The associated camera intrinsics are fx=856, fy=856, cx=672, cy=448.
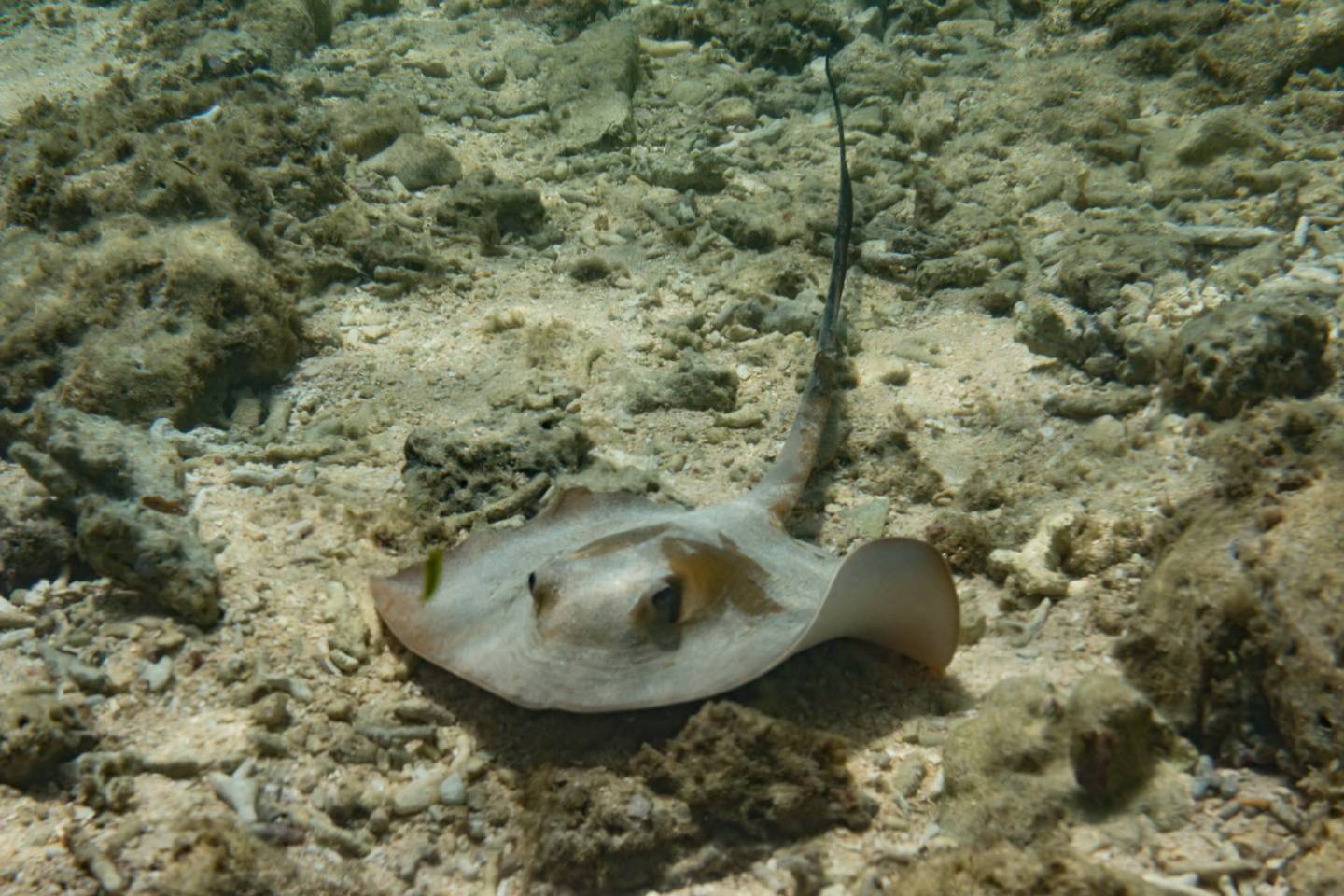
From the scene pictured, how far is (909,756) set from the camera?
2613 millimetres

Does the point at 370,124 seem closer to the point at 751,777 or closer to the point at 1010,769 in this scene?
the point at 751,777

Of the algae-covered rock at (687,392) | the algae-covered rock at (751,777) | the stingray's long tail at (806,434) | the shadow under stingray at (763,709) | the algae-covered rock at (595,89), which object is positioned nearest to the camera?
the algae-covered rock at (751,777)

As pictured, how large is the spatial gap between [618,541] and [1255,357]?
272cm

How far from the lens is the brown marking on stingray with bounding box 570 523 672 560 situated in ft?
9.16

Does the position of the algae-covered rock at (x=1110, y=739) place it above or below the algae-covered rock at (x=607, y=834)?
above

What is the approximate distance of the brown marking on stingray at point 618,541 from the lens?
2.79m

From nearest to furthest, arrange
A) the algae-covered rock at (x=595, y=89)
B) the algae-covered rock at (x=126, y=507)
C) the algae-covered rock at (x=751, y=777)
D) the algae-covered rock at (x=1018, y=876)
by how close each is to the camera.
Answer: the algae-covered rock at (x=1018, y=876) < the algae-covered rock at (x=751, y=777) < the algae-covered rock at (x=126, y=507) < the algae-covered rock at (x=595, y=89)

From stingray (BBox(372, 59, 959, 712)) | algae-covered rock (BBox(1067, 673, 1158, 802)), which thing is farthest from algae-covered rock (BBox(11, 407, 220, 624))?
algae-covered rock (BBox(1067, 673, 1158, 802))

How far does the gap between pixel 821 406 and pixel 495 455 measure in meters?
1.50

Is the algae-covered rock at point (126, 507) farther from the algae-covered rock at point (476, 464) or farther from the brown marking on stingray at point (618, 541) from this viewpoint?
the brown marking on stingray at point (618, 541)

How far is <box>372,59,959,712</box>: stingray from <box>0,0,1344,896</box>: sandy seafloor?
0.61ft

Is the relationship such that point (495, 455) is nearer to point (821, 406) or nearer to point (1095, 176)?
point (821, 406)

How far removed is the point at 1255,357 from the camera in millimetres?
3492

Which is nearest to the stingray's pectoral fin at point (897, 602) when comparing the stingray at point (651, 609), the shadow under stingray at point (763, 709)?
the stingray at point (651, 609)
